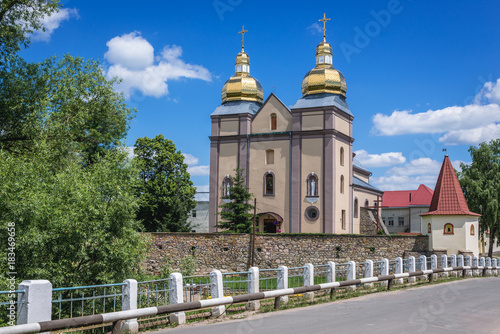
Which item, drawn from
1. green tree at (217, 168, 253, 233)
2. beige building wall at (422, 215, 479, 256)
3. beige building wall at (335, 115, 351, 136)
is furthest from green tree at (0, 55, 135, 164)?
beige building wall at (335, 115, 351, 136)

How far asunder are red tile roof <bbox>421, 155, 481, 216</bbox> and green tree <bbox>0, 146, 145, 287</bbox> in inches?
754

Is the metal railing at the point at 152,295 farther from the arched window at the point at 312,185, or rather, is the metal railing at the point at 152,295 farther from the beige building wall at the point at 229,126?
the beige building wall at the point at 229,126

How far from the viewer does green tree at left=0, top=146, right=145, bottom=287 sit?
44.7ft

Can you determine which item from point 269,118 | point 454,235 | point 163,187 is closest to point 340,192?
point 269,118

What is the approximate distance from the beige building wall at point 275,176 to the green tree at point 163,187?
698 centimetres

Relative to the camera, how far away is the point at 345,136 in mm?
39219

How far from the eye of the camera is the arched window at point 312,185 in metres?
37.4

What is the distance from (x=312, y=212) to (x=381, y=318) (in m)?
26.9

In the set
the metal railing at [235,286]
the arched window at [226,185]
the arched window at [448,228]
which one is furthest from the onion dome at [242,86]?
the metal railing at [235,286]

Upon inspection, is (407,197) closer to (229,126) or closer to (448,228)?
(229,126)

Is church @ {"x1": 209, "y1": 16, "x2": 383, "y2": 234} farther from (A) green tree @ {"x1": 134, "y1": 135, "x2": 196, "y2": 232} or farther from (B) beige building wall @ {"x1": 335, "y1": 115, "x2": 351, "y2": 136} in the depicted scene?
(A) green tree @ {"x1": 134, "y1": 135, "x2": 196, "y2": 232}

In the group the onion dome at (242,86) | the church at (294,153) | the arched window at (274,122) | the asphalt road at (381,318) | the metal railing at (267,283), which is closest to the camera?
the asphalt road at (381,318)

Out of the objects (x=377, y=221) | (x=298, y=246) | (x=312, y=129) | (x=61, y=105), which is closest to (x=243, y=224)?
(x=298, y=246)

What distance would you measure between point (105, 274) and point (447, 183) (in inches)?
862
